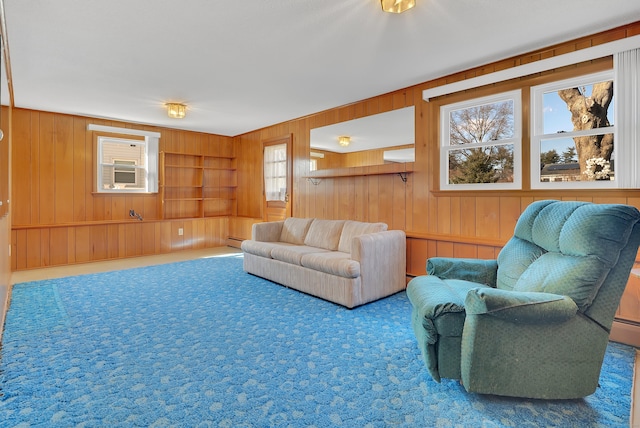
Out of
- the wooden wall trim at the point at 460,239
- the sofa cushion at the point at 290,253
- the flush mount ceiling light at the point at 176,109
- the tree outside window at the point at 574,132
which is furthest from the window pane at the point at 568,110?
the flush mount ceiling light at the point at 176,109

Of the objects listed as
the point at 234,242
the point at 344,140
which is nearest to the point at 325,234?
the point at 344,140

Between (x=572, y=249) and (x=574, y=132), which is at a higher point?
(x=574, y=132)

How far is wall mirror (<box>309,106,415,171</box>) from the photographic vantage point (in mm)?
4020

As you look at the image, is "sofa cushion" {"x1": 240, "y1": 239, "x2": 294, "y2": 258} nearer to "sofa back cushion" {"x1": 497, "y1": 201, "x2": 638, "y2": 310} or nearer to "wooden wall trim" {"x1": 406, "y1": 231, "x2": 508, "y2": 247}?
"wooden wall trim" {"x1": 406, "y1": 231, "x2": 508, "y2": 247}

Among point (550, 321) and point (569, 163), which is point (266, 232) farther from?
point (550, 321)

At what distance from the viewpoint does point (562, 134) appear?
2895 millimetres

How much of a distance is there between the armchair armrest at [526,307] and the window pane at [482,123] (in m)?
2.11

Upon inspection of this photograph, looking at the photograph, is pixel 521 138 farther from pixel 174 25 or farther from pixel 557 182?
pixel 174 25

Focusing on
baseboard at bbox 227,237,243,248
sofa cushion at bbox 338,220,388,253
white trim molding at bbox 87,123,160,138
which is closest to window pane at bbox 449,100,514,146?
sofa cushion at bbox 338,220,388,253

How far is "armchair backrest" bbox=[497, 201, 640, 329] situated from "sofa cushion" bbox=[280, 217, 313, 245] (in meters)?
2.96

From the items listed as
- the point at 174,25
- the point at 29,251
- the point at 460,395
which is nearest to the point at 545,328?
the point at 460,395

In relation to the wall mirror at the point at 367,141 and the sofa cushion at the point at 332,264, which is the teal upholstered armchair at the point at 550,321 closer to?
Result: the sofa cushion at the point at 332,264

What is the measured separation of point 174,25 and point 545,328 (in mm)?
3131

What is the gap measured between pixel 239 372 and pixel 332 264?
142 centimetres
